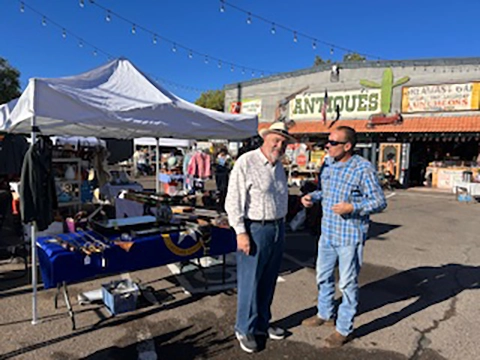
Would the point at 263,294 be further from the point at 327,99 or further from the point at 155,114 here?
the point at 327,99

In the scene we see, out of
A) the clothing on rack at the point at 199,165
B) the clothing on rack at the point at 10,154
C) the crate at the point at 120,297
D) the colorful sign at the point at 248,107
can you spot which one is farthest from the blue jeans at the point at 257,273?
the colorful sign at the point at 248,107

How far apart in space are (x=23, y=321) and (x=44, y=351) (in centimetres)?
67

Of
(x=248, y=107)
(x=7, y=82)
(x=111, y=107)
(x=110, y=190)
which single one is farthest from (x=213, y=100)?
(x=111, y=107)

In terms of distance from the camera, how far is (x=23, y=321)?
348cm

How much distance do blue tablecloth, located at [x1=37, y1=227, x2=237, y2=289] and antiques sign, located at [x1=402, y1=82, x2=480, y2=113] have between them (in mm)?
16618

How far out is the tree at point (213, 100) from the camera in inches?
1676

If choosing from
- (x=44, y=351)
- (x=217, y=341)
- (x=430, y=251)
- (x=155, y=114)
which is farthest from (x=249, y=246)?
(x=430, y=251)

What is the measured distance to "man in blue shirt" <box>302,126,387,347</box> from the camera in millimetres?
3010

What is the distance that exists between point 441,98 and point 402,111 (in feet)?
5.89

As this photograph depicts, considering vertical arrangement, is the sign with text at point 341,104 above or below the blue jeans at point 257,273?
above

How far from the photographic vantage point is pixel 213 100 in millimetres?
42656

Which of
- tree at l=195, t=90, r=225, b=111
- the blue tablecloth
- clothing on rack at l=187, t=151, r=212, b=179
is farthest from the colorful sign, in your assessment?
the blue tablecloth

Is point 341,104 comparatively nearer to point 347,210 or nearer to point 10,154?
point 10,154

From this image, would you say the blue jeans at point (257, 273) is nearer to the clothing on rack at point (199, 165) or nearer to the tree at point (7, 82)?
the clothing on rack at point (199, 165)
